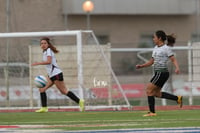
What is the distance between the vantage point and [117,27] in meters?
41.3

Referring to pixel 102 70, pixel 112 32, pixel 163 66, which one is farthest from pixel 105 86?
pixel 112 32

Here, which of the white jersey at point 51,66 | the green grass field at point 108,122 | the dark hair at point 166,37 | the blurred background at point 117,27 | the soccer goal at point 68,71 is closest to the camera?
the green grass field at point 108,122

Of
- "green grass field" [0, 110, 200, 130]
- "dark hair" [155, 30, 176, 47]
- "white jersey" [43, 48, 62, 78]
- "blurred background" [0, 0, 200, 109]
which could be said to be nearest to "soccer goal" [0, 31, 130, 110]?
"blurred background" [0, 0, 200, 109]

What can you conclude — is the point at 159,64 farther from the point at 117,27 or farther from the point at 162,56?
the point at 117,27

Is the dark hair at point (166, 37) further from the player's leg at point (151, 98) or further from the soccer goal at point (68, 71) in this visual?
the soccer goal at point (68, 71)

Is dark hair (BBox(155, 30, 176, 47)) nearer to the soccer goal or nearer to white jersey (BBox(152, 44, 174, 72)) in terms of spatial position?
white jersey (BBox(152, 44, 174, 72))

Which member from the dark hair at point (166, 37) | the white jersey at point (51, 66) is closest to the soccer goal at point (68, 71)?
the white jersey at point (51, 66)

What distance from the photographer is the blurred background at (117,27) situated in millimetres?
19500

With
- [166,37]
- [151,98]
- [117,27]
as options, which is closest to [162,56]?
[166,37]

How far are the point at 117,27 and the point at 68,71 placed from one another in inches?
888

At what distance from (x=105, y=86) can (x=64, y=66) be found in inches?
48.2

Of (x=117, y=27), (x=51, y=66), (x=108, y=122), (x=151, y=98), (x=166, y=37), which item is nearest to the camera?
(x=108, y=122)

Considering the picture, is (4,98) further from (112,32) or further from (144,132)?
(112,32)

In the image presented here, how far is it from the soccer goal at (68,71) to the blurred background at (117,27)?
37 mm
